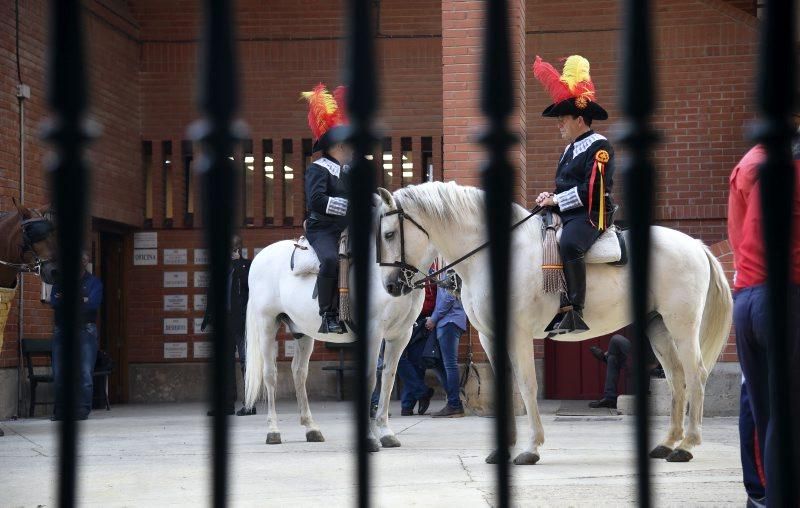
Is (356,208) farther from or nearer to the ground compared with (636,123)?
nearer to the ground

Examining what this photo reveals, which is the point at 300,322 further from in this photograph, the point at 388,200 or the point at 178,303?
the point at 178,303

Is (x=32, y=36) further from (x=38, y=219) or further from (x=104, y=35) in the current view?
(x=38, y=219)

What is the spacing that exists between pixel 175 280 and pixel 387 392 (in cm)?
836

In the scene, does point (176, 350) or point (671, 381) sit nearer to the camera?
point (671, 381)

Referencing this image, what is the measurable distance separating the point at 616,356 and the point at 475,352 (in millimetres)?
1964

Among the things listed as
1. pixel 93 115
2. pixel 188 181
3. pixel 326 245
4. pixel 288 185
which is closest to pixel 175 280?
pixel 188 181

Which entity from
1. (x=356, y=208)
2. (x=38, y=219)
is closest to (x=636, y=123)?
(x=356, y=208)

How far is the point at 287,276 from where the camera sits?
9711 millimetres

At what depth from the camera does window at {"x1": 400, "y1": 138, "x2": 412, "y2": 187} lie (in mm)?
16656

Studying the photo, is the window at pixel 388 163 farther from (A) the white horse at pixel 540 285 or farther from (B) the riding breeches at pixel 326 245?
(A) the white horse at pixel 540 285

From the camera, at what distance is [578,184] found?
765cm

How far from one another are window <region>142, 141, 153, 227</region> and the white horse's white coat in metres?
7.00

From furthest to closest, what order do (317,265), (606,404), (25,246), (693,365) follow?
(606,404) → (25,246) → (317,265) → (693,365)

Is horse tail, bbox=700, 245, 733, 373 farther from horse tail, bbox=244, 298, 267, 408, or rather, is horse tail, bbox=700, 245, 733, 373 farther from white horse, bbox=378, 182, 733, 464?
horse tail, bbox=244, 298, 267, 408
